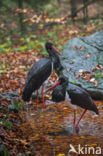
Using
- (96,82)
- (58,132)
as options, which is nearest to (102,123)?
(58,132)

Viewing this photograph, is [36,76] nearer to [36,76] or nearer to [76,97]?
[36,76]

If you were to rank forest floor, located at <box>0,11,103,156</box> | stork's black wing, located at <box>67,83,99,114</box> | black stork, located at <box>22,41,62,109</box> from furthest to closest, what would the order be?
black stork, located at <box>22,41,62,109</box> < stork's black wing, located at <box>67,83,99,114</box> < forest floor, located at <box>0,11,103,156</box>

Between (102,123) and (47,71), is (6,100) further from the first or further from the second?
(102,123)

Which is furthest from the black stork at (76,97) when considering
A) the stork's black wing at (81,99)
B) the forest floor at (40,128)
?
the forest floor at (40,128)

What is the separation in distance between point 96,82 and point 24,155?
3302 mm

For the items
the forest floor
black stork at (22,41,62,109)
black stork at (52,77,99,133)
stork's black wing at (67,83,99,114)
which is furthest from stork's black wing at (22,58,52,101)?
stork's black wing at (67,83,99,114)

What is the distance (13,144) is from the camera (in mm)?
3236

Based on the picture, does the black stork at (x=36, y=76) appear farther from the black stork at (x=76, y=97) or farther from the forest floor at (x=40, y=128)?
the black stork at (x=76, y=97)

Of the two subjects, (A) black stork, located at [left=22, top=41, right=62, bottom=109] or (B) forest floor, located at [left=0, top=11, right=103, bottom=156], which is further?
(A) black stork, located at [left=22, top=41, right=62, bottom=109]

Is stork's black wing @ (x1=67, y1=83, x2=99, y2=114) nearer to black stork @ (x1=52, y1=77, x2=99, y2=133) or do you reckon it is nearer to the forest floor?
black stork @ (x1=52, y1=77, x2=99, y2=133)

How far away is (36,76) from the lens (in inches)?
215

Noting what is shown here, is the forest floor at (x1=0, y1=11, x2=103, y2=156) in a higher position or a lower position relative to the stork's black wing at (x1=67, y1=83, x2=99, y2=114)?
lower

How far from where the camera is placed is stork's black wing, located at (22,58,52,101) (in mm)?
5359

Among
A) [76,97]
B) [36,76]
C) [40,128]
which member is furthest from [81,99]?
[36,76]
